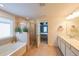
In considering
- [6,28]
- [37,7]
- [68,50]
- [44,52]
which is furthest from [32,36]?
[68,50]

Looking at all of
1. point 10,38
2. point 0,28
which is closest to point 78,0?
point 0,28

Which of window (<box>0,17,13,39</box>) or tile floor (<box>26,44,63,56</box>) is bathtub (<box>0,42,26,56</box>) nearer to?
window (<box>0,17,13,39</box>)

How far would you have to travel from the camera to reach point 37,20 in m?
7.09

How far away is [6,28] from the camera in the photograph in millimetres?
5020

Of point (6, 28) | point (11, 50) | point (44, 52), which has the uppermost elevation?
point (6, 28)

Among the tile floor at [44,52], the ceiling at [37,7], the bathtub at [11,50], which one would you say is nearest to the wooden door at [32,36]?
the tile floor at [44,52]

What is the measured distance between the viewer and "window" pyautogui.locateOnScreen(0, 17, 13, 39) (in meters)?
4.51

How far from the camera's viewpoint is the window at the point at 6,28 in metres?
4.51

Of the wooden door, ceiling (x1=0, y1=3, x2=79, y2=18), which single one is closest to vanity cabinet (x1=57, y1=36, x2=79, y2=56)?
ceiling (x1=0, y1=3, x2=79, y2=18)

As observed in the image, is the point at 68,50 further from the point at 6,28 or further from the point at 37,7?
the point at 6,28

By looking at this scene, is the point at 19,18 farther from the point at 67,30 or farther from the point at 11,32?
the point at 67,30

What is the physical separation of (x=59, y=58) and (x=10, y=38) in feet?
14.6

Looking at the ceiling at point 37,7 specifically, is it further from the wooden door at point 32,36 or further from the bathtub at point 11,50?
the wooden door at point 32,36

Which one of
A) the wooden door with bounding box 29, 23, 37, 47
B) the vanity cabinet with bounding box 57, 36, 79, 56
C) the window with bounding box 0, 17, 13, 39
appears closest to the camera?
the vanity cabinet with bounding box 57, 36, 79, 56
